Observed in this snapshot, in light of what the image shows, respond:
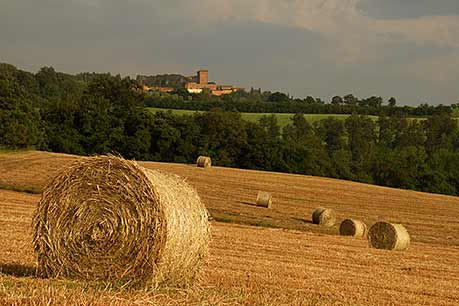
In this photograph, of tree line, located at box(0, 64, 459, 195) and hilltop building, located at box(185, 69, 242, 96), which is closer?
tree line, located at box(0, 64, 459, 195)

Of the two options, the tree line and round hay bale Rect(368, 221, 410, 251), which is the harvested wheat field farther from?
the tree line

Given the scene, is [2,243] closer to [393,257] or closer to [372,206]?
[393,257]

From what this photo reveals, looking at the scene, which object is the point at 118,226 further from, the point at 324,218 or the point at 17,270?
the point at 324,218

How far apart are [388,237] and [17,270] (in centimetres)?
1252

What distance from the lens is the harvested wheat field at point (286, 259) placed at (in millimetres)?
8595

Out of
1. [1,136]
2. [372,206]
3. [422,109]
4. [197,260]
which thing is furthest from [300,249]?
[422,109]

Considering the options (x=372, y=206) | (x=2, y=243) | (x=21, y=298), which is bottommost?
(x=372, y=206)

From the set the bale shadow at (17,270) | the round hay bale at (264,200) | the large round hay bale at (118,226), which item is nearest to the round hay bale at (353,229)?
the round hay bale at (264,200)

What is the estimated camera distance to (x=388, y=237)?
20.2m

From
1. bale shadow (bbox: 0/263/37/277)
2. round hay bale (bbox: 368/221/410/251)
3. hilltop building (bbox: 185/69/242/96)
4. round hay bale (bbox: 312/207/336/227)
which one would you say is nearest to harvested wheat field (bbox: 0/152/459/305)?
bale shadow (bbox: 0/263/37/277)

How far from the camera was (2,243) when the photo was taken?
13438 mm

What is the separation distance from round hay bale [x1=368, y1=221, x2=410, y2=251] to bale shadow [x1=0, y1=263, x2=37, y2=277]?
11.9 meters

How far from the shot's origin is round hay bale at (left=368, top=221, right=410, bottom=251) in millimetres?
20047

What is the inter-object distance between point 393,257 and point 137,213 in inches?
370
